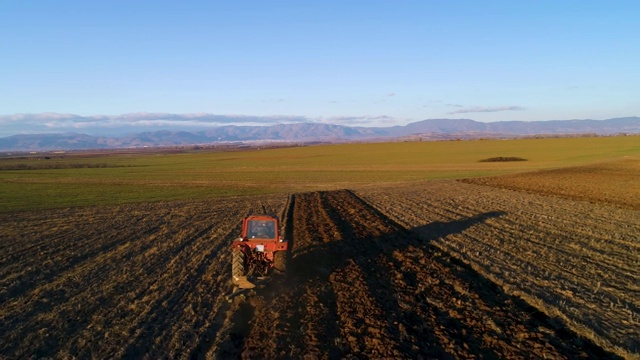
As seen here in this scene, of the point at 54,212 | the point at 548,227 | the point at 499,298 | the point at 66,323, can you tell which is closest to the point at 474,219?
the point at 548,227

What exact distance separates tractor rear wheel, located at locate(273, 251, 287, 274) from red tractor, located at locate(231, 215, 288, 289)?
188mm

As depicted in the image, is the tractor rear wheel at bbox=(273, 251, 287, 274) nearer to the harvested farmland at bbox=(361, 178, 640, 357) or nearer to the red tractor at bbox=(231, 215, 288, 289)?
the red tractor at bbox=(231, 215, 288, 289)

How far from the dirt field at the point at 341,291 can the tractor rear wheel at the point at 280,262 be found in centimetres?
31

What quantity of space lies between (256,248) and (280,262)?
194cm

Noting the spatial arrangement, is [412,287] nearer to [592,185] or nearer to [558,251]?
[558,251]

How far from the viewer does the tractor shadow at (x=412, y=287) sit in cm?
848

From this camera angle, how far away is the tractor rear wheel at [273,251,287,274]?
1386 centimetres

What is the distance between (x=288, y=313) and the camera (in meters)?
10.4

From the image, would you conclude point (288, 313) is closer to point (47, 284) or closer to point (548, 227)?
point (47, 284)

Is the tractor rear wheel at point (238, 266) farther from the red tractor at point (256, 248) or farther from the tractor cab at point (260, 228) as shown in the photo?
the tractor cab at point (260, 228)

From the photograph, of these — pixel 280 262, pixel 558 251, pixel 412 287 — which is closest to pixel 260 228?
pixel 280 262

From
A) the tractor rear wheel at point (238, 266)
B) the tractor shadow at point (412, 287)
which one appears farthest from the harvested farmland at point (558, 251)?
the tractor rear wheel at point (238, 266)

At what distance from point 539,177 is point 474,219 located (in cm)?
2600

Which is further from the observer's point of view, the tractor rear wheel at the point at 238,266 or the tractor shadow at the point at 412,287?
the tractor rear wheel at the point at 238,266
